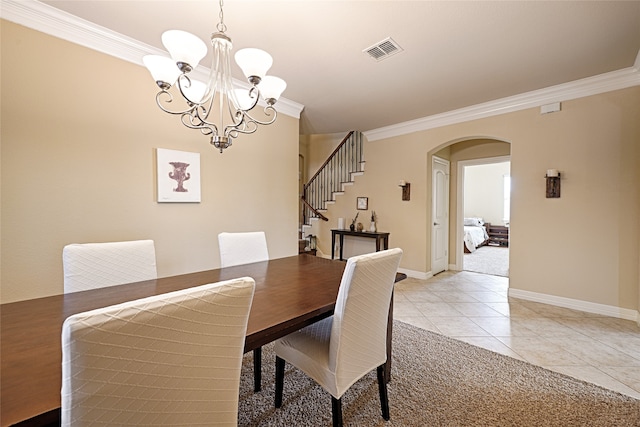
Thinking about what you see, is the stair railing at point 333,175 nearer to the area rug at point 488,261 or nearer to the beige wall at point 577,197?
the beige wall at point 577,197

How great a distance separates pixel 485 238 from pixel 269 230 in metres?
6.82

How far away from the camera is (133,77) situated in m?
2.43

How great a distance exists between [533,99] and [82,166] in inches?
188

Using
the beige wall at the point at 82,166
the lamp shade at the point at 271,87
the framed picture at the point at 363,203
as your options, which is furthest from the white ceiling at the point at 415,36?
the framed picture at the point at 363,203

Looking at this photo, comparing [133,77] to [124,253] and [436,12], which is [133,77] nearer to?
[124,253]

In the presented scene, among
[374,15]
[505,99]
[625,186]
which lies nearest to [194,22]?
[374,15]

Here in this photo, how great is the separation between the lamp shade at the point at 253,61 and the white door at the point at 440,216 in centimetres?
364

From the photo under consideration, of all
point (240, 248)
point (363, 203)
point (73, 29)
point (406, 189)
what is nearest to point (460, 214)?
point (406, 189)

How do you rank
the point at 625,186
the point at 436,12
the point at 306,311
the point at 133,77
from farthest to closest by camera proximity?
1. the point at 625,186
2. the point at 133,77
3. the point at 436,12
4. the point at 306,311

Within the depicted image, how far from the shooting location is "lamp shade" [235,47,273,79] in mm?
1508

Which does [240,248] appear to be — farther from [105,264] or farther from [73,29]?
[73,29]

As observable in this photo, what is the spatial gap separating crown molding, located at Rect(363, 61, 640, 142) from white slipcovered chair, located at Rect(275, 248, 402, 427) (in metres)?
3.32

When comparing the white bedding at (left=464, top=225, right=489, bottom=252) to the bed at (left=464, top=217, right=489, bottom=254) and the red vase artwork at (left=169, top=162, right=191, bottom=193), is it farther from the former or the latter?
the red vase artwork at (left=169, top=162, right=191, bottom=193)

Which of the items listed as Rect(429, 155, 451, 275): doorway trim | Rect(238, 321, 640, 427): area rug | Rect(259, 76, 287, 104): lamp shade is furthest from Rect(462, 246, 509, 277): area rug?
Rect(259, 76, 287, 104): lamp shade
